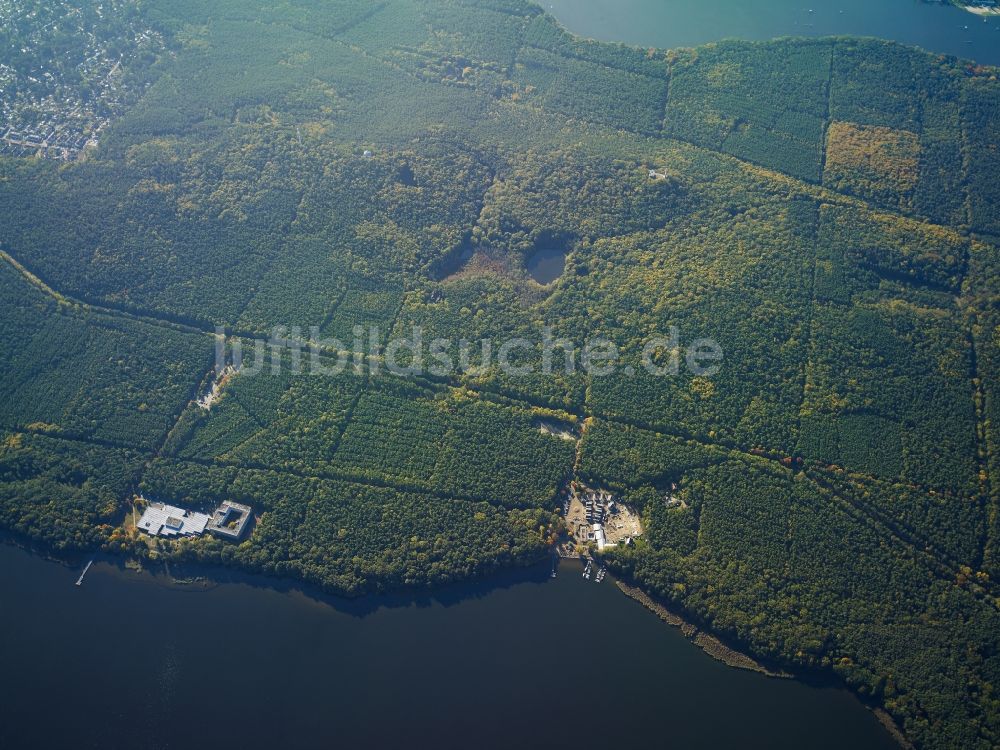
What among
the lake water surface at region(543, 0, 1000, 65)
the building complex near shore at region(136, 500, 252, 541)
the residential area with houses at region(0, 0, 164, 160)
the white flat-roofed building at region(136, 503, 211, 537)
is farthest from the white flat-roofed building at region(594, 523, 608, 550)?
the residential area with houses at region(0, 0, 164, 160)

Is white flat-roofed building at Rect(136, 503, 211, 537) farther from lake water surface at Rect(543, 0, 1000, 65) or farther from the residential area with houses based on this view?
lake water surface at Rect(543, 0, 1000, 65)

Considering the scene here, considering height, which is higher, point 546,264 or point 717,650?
point 546,264

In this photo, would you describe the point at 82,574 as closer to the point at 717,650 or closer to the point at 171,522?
the point at 171,522

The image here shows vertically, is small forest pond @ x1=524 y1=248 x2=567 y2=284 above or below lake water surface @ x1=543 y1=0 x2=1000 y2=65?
below

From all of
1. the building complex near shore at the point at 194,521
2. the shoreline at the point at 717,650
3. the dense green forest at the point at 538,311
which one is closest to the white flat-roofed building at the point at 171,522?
the building complex near shore at the point at 194,521

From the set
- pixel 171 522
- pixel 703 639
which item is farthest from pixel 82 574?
pixel 703 639

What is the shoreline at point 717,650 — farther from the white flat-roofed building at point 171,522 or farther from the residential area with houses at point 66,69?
the residential area with houses at point 66,69

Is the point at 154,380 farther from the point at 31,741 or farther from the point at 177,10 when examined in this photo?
the point at 177,10
